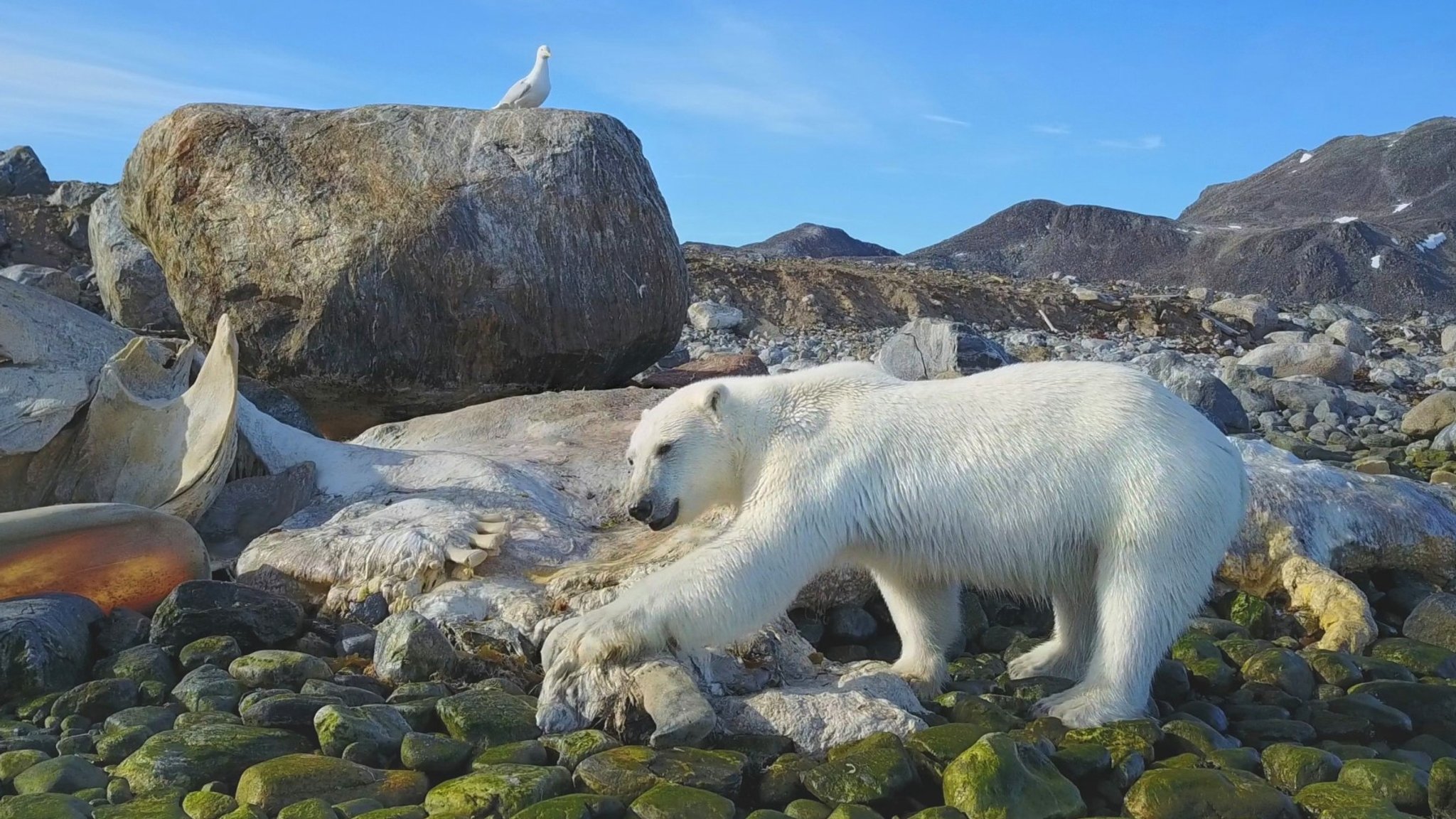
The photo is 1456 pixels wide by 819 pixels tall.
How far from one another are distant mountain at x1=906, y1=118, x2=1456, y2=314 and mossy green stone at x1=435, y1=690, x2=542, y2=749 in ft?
119

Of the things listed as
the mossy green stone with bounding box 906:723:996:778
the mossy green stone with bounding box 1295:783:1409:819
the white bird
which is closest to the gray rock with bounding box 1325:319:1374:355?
the white bird

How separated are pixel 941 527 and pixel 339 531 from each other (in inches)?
124

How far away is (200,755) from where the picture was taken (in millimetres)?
4137

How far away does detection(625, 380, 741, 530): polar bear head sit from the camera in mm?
5453

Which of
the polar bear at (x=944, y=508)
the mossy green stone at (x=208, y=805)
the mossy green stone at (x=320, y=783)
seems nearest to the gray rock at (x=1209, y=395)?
the polar bear at (x=944, y=508)

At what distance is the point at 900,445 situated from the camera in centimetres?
525

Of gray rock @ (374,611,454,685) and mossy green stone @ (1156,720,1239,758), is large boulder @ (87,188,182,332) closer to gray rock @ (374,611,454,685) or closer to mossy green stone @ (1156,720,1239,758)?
gray rock @ (374,611,454,685)

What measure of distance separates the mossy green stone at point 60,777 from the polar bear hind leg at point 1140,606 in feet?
11.2

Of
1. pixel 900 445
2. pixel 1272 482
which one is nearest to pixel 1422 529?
pixel 1272 482

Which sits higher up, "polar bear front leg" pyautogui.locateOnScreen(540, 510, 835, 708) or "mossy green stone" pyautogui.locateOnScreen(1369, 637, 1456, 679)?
"polar bear front leg" pyautogui.locateOnScreen(540, 510, 835, 708)

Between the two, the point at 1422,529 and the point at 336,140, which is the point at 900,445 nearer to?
the point at 1422,529

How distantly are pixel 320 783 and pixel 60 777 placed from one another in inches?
33.1

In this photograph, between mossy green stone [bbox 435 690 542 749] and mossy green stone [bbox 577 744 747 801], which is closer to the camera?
mossy green stone [bbox 577 744 747 801]

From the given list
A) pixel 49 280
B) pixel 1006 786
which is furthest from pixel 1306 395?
pixel 49 280
